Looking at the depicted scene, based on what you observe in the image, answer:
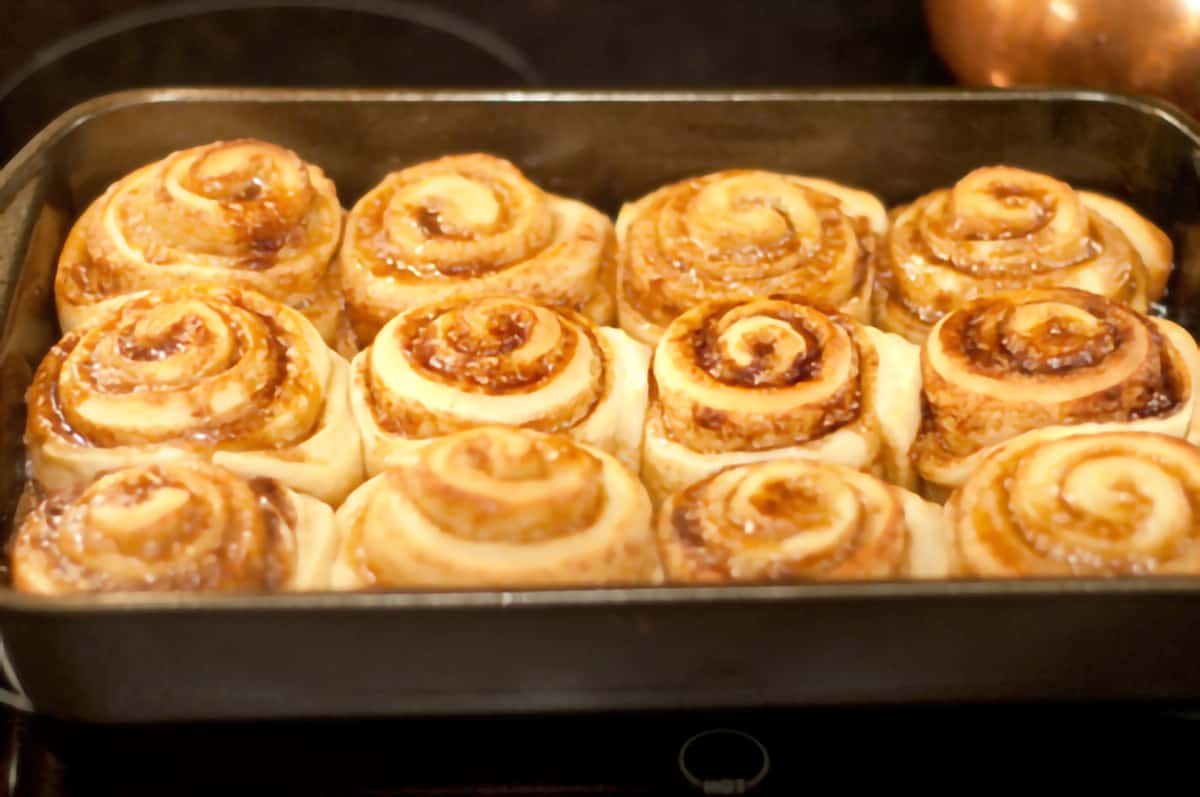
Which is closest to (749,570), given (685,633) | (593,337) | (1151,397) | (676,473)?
(685,633)

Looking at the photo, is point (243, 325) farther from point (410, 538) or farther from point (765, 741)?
point (765, 741)

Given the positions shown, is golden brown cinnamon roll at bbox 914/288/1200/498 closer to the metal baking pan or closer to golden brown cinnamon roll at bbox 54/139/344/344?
the metal baking pan

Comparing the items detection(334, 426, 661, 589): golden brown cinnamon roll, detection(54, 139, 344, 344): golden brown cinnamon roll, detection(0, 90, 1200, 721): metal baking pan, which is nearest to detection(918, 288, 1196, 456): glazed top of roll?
detection(0, 90, 1200, 721): metal baking pan

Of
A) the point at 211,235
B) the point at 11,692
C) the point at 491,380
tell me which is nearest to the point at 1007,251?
the point at 491,380

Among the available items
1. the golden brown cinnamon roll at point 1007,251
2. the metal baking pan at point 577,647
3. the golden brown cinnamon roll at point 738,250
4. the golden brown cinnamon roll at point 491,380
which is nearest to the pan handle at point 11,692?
the metal baking pan at point 577,647

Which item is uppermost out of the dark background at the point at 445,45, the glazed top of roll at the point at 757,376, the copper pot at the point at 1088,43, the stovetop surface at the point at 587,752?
the copper pot at the point at 1088,43

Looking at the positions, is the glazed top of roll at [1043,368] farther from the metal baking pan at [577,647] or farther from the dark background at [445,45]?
the dark background at [445,45]

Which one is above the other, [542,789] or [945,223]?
[945,223]
